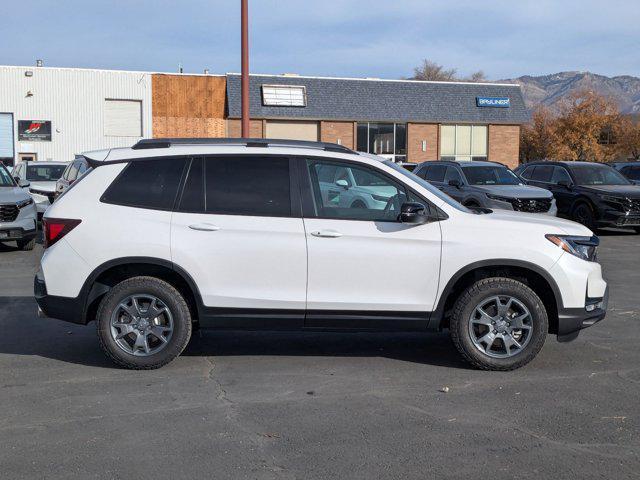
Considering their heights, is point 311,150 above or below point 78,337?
above

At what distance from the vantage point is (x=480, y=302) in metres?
6.34

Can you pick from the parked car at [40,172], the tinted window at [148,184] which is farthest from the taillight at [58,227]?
the parked car at [40,172]

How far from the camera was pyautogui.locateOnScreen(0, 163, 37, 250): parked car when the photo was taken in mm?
14188

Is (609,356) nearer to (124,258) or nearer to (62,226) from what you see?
(124,258)

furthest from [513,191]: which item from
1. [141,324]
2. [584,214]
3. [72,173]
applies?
[141,324]

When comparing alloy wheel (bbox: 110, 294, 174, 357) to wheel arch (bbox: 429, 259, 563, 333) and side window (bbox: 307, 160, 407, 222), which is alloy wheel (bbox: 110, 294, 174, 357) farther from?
wheel arch (bbox: 429, 259, 563, 333)

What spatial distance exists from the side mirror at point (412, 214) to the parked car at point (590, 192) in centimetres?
1283

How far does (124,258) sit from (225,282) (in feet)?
2.80

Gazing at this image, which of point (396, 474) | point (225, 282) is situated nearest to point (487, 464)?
point (396, 474)

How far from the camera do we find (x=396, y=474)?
432 centimetres

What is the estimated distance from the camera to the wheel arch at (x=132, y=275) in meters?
6.33

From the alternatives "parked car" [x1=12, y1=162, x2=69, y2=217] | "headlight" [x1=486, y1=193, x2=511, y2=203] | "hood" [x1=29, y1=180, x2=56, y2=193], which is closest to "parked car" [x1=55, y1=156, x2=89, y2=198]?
"hood" [x1=29, y1=180, x2=56, y2=193]

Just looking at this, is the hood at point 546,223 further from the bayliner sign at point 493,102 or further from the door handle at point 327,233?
the bayliner sign at point 493,102

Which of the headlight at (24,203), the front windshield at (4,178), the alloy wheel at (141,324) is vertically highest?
the front windshield at (4,178)
